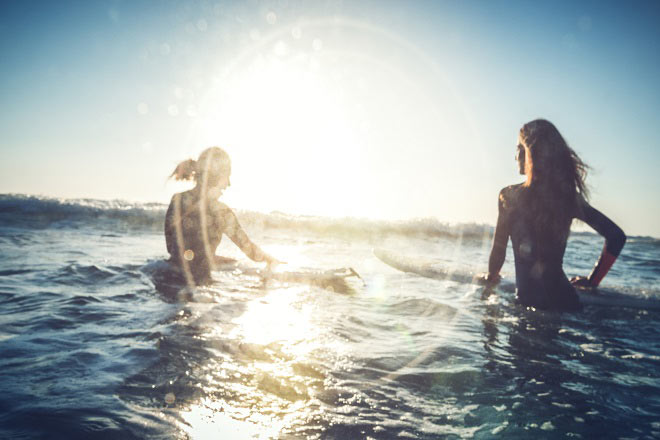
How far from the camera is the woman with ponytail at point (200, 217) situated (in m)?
4.38

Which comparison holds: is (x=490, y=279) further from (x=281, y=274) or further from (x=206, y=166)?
(x=206, y=166)

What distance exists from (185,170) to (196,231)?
2.62 ft

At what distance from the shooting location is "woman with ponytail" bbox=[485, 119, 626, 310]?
10.5 feet

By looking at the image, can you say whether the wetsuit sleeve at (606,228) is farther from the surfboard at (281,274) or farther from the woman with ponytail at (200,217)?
the woman with ponytail at (200,217)

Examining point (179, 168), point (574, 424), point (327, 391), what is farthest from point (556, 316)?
point (179, 168)

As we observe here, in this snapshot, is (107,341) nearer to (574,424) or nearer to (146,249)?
(574,424)

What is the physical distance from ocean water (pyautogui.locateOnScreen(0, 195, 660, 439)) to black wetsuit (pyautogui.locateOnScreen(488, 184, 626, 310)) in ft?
0.80

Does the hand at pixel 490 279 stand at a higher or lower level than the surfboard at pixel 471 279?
higher

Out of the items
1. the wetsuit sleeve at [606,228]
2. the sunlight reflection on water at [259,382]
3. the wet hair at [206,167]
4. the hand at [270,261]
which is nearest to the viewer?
the sunlight reflection on water at [259,382]

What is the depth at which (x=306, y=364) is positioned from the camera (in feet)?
7.47

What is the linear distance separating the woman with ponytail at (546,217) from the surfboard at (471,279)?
0.54 m

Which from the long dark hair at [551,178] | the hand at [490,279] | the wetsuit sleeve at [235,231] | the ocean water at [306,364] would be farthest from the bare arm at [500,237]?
the wetsuit sleeve at [235,231]

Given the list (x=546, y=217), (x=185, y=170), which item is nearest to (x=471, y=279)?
(x=546, y=217)

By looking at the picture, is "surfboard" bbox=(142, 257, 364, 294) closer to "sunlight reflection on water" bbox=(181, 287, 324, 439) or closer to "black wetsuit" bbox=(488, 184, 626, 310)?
"sunlight reflection on water" bbox=(181, 287, 324, 439)
